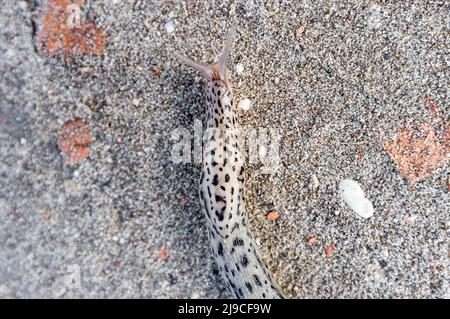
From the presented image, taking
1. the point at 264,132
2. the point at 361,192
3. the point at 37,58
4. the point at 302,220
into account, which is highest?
the point at 37,58

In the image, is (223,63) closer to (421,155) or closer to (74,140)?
(74,140)

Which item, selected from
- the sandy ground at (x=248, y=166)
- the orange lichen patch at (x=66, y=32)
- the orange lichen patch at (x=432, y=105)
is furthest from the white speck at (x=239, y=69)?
the orange lichen patch at (x=432, y=105)

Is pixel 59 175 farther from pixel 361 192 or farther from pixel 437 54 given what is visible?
pixel 437 54

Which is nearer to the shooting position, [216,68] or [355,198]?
[216,68]

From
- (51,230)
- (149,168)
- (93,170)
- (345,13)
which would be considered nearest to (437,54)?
(345,13)

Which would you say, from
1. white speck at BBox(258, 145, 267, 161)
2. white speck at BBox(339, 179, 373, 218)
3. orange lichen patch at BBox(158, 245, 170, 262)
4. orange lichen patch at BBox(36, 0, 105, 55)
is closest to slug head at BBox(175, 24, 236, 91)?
white speck at BBox(258, 145, 267, 161)

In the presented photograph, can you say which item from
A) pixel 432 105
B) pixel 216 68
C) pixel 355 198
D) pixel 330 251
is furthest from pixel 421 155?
pixel 216 68

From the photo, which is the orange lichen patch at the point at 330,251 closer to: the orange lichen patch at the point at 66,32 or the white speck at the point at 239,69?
the white speck at the point at 239,69
